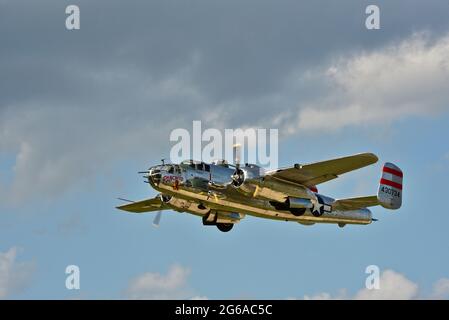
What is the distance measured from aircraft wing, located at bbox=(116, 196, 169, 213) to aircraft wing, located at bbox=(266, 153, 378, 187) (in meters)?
11.4

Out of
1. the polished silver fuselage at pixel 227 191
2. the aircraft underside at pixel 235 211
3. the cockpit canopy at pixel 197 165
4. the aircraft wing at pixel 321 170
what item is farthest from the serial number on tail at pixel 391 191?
the cockpit canopy at pixel 197 165

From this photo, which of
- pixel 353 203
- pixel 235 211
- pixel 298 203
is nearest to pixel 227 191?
pixel 235 211

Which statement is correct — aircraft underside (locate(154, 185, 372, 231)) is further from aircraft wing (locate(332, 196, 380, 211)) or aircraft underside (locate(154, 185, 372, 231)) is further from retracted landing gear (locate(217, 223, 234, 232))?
aircraft wing (locate(332, 196, 380, 211))

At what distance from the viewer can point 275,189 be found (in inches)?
2186

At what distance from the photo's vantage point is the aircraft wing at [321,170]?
5378 centimetres

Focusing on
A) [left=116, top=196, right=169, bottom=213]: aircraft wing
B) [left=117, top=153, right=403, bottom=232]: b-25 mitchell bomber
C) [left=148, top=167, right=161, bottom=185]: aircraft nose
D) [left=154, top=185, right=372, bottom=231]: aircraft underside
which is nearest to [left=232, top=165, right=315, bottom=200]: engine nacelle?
[left=117, top=153, right=403, bottom=232]: b-25 mitchell bomber

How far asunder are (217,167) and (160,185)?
12.3ft

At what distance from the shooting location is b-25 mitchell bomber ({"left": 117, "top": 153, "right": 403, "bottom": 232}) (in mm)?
54844

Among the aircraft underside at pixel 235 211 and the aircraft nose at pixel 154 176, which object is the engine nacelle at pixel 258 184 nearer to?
the aircraft underside at pixel 235 211

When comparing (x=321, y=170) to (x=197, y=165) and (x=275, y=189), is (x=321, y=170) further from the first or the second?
(x=197, y=165)

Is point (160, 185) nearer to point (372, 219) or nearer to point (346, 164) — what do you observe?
point (346, 164)
